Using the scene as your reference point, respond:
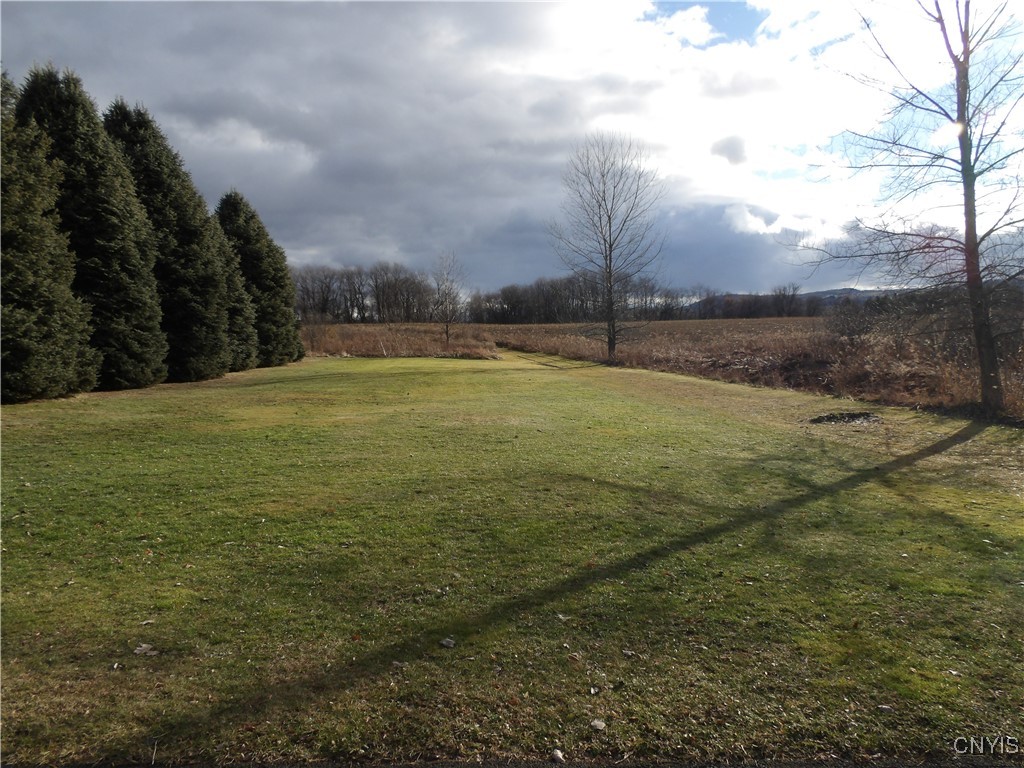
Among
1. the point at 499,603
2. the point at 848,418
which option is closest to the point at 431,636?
the point at 499,603

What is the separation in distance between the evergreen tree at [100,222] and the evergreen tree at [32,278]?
5.06ft

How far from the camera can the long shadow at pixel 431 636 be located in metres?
3.04

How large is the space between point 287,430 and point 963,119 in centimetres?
1481

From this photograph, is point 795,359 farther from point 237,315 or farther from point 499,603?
point 499,603

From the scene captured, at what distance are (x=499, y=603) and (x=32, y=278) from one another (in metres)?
13.0

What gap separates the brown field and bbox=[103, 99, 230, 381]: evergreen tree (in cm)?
1903

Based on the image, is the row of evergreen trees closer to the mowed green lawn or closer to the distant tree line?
the mowed green lawn

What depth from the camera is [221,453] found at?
8898 mm

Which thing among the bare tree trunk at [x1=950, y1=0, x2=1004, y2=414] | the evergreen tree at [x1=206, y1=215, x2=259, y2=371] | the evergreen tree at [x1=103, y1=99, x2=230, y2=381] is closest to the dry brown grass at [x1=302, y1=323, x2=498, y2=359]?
the evergreen tree at [x1=206, y1=215, x2=259, y2=371]

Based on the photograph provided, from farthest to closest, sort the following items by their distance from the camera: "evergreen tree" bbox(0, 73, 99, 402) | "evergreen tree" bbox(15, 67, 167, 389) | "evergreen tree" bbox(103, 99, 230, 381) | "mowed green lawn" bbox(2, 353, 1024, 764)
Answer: "evergreen tree" bbox(103, 99, 230, 381)
"evergreen tree" bbox(15, 67, 167, 389)
"evergreen tree" bbox(0, 73, 99, 402)
"mowed green lawn" bbox(2, 353, 1024, 764)

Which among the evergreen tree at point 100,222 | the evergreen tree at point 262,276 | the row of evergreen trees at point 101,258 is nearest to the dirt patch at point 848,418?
the row of evergreen trees at point 101,258

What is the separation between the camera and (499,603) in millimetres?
4348

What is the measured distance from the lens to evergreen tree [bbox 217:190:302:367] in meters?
28.5

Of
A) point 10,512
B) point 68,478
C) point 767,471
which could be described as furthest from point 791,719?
point 68,478
